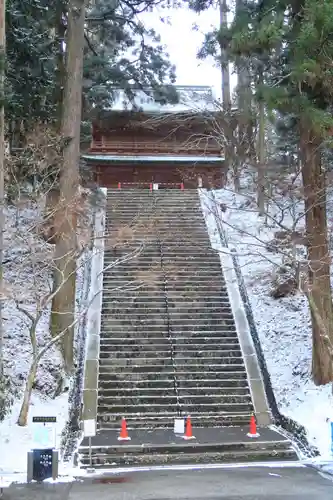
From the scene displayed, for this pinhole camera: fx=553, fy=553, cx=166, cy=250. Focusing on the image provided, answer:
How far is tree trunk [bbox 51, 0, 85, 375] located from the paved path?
4.95 meters

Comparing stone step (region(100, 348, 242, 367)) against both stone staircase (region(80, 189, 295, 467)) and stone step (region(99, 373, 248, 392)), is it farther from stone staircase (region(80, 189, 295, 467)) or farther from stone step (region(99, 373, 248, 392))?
stone step (region(99, 373, 248, 392))

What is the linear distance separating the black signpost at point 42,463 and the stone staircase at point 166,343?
1.23m

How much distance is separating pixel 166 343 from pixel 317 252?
14.4 feet

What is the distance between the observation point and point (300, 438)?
34.3 ft

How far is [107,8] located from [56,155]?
5.46 metres

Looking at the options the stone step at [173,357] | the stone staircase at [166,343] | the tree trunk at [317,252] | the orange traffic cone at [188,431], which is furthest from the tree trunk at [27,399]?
the tree trunk at [317,252]

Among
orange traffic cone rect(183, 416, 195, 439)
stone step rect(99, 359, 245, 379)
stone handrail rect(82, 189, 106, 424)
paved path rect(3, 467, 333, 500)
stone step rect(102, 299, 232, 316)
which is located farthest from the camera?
stone step rect(102, 299, 232, 316)

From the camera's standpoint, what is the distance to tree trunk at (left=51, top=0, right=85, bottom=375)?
13070 mm

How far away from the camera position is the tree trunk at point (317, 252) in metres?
11.6

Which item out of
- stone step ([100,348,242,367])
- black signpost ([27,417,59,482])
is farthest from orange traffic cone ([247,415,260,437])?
black signpost ([27,417,59,482])

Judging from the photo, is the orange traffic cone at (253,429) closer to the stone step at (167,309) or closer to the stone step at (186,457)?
the stone step at (186,457)

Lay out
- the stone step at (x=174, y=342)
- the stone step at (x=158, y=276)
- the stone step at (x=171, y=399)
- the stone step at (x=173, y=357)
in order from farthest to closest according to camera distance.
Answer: the stone step at (x=158, y=276) < the stone step at (x=174, y=342) < the stone step at (x=173, y=357) < the stone step at (x=171, y=399)

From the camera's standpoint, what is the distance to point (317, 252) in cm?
1185

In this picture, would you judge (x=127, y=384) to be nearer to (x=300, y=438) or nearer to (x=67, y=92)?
(x=300, y=438)
